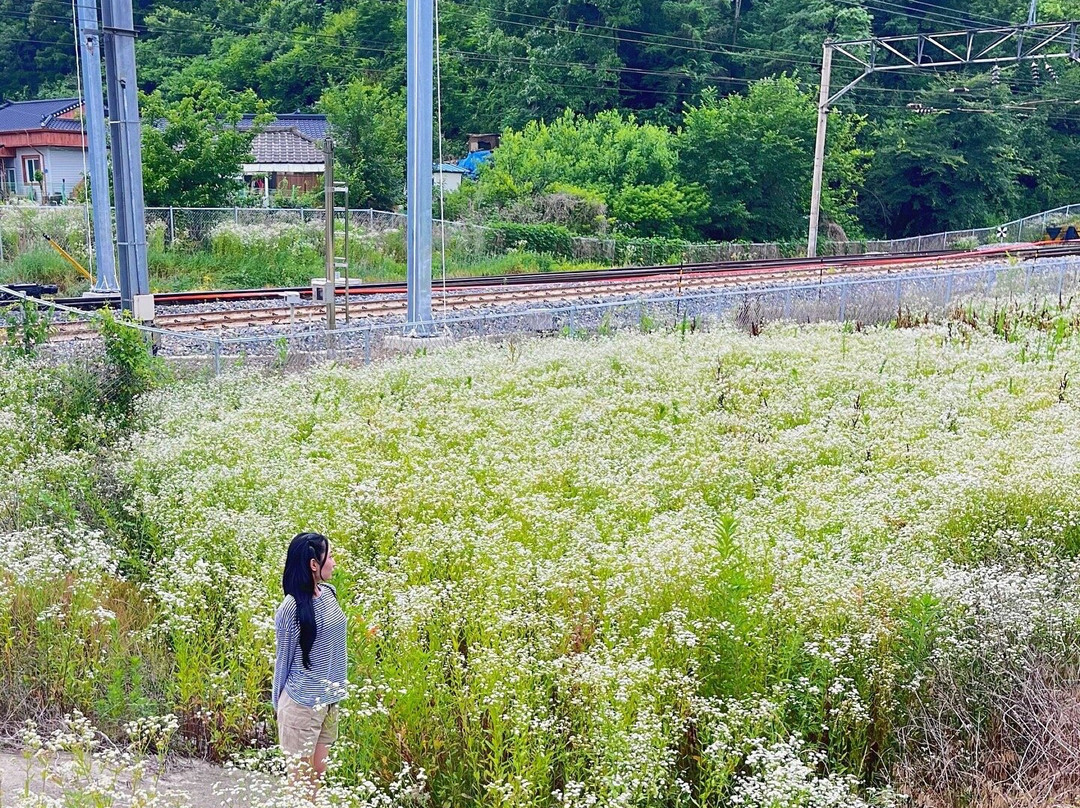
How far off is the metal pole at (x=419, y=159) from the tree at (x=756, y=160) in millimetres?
27487

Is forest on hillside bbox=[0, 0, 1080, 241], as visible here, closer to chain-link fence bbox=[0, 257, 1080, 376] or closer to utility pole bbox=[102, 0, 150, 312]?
chain-link fence bbox=[0, 257, 1080, 376]

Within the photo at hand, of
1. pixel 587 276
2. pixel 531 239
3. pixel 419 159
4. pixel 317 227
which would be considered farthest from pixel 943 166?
pixel 419 159

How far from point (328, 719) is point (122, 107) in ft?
35.0

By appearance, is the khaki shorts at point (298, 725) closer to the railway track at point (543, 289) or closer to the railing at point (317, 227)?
the railway track at point (543, 289)

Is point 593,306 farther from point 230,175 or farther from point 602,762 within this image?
point 230,175

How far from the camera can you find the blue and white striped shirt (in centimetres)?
575

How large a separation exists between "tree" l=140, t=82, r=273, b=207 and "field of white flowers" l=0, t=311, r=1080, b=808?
1757 centimetres

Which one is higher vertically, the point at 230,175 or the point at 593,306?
the point at 230,175

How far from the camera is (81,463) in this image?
33.7 feet

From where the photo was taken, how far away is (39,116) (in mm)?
48438

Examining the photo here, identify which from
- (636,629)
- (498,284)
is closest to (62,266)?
(498,284)

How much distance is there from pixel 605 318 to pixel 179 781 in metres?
13.7

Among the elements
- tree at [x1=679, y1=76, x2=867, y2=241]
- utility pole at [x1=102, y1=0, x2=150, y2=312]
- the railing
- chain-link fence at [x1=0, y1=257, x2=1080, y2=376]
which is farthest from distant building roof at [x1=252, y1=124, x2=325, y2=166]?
utility pole at [x1=102, y1=0, x2=150, y2=312]

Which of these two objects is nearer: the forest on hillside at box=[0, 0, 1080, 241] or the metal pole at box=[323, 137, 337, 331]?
the metal pole at box=[323, 137, 337, 331]
